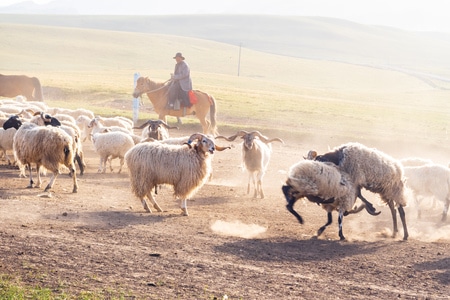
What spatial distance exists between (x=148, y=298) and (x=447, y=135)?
27.3m

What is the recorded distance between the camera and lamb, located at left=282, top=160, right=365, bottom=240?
11898 millimetres

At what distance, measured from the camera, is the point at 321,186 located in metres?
11.9

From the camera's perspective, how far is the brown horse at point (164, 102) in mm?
23562

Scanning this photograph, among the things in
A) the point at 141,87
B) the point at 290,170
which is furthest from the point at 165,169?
the point at 141,87

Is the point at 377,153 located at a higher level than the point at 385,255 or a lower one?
higher

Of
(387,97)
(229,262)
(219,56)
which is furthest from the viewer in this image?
(219,56)

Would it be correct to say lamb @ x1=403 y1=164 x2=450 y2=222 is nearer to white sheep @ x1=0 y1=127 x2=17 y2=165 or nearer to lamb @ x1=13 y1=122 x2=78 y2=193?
lamb @ x1=13 y1=122 x2=78 y2=193

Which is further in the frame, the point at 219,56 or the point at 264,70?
the point at 219,56

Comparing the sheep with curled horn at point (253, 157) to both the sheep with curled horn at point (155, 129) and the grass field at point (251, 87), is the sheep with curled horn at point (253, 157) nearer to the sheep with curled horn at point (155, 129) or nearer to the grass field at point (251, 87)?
the sheep with curled horn at point (155, 129)

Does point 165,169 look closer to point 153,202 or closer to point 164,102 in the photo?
point 153,202

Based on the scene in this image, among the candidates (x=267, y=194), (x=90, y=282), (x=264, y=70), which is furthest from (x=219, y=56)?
(x=90, y=282)

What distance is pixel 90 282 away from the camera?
8.45m

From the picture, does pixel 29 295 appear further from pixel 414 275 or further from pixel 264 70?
pixel 264 70

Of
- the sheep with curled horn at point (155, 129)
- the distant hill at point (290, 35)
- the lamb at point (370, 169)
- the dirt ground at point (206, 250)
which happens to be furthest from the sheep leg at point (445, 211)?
the distant hill at point (290, 35)
